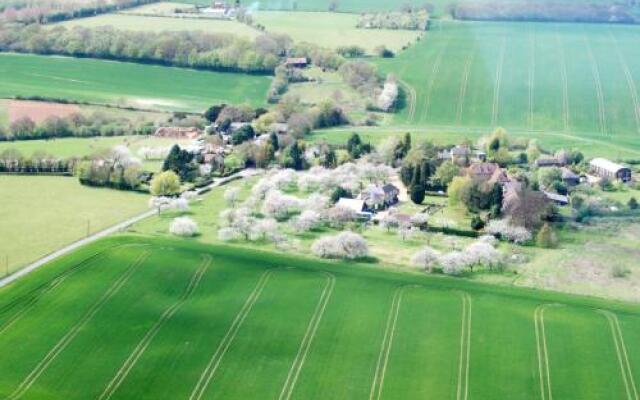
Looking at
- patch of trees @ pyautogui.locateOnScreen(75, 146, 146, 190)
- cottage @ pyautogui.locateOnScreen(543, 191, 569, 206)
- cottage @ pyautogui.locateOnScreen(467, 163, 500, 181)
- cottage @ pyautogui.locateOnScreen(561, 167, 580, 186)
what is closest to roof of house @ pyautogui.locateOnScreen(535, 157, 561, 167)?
cottage @ pyautogui.locateOnScreen(561, 167, 580, 186)

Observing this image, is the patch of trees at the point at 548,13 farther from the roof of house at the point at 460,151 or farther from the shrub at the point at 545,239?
the shrub at the point at 545,239

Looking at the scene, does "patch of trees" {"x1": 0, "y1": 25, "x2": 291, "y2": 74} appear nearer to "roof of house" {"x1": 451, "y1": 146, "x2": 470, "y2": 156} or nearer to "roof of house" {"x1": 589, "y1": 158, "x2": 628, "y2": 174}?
"roof of house" {"x1": 451, "y1": 146, "x2": 470, "y2": 156}

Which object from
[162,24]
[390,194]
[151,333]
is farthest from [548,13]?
[151,333]

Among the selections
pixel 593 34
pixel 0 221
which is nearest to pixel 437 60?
pixel 593 34

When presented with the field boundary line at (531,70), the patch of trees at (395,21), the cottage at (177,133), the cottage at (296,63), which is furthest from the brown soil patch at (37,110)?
the field boundary line at (531,70)

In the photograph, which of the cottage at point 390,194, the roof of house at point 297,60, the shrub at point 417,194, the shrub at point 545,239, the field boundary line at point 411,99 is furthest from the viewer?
the roof of house at point 297,60

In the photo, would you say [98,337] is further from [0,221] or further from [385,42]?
[385,42]
